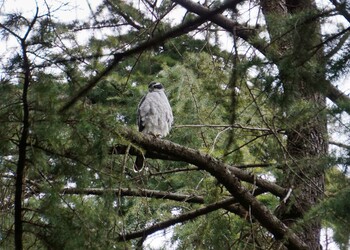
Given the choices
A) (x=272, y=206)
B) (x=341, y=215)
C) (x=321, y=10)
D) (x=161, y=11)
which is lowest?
(x=341, y=215)

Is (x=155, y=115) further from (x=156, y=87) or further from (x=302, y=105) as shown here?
(x=302, y=105)

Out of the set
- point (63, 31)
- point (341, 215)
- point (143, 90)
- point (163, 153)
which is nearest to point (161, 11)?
point (163, 153)

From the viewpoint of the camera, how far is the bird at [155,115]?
309 inches

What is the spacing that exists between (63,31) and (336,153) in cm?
180

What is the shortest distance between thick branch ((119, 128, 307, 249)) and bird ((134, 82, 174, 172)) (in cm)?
281

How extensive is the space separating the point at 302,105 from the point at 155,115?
299 centimetres

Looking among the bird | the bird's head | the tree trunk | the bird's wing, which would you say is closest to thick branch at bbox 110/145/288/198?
the tree trunk

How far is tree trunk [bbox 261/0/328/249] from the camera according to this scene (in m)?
3.51

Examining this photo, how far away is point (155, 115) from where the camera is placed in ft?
25.9

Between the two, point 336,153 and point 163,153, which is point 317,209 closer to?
point 336,153

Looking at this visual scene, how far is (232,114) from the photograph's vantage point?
15.1ft

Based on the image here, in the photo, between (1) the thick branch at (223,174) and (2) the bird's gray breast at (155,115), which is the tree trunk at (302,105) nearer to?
(1) the thick branch at (223,174)

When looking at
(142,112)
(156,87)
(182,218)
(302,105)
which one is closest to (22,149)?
(182,218)

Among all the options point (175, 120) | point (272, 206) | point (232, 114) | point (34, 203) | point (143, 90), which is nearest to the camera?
point (34, 203)
